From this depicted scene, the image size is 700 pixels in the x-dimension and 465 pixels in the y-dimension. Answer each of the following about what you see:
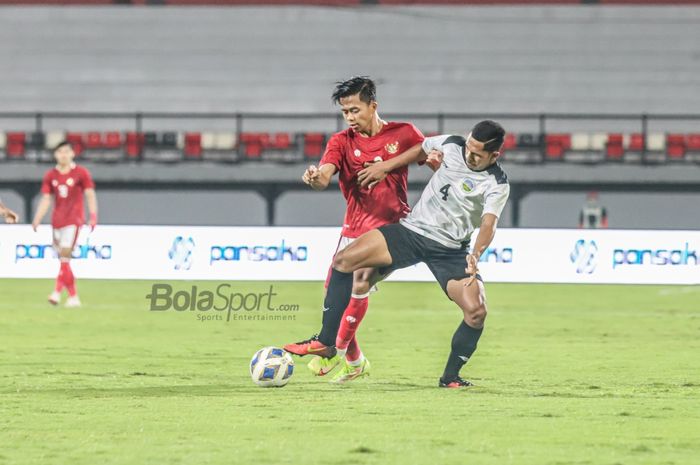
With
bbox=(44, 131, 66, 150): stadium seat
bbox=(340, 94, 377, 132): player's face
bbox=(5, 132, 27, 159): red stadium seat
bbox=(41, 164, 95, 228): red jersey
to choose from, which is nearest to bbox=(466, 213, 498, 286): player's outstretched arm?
bbox=(340, 94, 377, 132): player's face

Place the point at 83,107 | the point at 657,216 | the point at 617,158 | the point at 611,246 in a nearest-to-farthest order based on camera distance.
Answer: the point at 611,246, the point at 617,158, the point at 657,216, the point at 83,107

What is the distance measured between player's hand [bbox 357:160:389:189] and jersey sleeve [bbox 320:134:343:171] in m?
0.29

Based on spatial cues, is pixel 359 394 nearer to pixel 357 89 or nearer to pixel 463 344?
pixel 463 344

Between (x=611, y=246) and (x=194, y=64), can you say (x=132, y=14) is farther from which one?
(x=611, y=246)

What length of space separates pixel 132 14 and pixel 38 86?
3189mm

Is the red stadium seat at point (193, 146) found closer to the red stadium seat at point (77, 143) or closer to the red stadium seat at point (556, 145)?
the red stadium seat at point (77, 143)

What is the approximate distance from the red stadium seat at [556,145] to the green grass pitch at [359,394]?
12337 millimetres

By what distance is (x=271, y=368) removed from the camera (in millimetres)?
8984

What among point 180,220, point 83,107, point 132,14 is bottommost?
point 180,220

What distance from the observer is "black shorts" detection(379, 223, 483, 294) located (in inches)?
358

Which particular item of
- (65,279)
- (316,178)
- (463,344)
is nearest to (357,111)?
(316,178)

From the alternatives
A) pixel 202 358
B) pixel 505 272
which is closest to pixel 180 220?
pixel 505 272

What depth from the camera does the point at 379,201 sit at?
9.56 m

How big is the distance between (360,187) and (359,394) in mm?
1541
